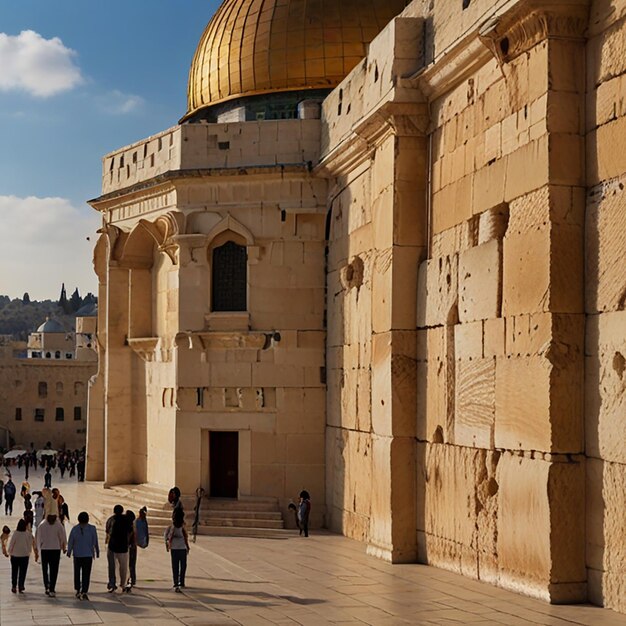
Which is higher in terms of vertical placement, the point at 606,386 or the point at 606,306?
the point at 606,306

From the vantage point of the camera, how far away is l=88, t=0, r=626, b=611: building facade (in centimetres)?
906

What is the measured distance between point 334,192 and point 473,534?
7.25 meters

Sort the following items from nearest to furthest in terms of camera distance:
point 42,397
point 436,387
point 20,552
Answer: point 20,552 → point 436,387 → point 42,397

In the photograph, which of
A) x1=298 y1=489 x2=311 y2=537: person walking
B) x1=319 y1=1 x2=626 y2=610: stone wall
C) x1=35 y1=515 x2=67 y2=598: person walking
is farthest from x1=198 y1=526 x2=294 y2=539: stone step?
x1=35 y1=515 x2=67 y2=598: person walking

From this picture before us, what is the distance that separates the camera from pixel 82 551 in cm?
1020

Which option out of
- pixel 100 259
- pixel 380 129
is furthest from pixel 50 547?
pixel 100 259

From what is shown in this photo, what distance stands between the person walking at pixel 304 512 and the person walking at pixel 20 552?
5.61 m

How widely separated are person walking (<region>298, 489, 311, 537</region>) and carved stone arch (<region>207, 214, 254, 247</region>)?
4.19 metres

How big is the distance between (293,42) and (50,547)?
1085 cm

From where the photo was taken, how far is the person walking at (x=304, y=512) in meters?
15.5

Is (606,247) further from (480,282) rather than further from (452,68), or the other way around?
(452,68)

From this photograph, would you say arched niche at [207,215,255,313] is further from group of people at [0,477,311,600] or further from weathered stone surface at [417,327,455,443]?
group of people at [0,477,311,600]

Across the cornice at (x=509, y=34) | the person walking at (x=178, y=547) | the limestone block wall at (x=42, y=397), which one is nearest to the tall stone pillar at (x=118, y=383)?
the person walking at (x=178, y=547)

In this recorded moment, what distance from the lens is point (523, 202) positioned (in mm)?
9719
